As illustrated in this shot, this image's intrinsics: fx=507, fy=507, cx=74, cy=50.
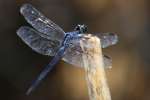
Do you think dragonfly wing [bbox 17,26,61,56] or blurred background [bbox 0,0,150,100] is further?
blurred background [bbox 0,0,150,100]

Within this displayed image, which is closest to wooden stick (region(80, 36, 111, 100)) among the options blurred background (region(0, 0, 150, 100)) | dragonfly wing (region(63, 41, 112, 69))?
dragonfly wing (region(63, 41, 112, 69))

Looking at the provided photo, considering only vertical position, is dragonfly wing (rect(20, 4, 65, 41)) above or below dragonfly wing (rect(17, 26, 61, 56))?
above

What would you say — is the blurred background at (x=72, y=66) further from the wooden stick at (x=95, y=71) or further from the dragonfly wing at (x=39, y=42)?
the wooden stick at (x=95, y=71)

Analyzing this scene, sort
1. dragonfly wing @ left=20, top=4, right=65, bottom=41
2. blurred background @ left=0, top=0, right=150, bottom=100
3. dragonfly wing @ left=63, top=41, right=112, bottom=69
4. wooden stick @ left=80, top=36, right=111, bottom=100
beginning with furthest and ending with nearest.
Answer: blurred background @ left=0, top=0, right=150, bottom=100
dragonfly wing @ left=20, top=4, right=65, bottom=41
dragonfly wing @ left=63, top=41, right=112, bottom=69
wooden stick @ left=80, top=36, right=111, bottom=100

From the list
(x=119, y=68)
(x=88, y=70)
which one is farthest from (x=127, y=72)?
(x=88, y=70)

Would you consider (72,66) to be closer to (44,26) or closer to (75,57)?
(44,26)

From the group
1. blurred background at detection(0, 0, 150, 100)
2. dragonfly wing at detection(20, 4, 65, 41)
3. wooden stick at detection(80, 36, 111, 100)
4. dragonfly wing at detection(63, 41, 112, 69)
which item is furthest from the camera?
blurred background at detection(0, 0, 150, 100)

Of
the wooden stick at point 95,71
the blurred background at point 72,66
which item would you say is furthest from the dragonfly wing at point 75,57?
the blurred background at point 72,66

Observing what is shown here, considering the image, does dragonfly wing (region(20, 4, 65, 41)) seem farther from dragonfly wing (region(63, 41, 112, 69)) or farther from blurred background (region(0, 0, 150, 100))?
blurred background (region(0, 0, 150, 100))
